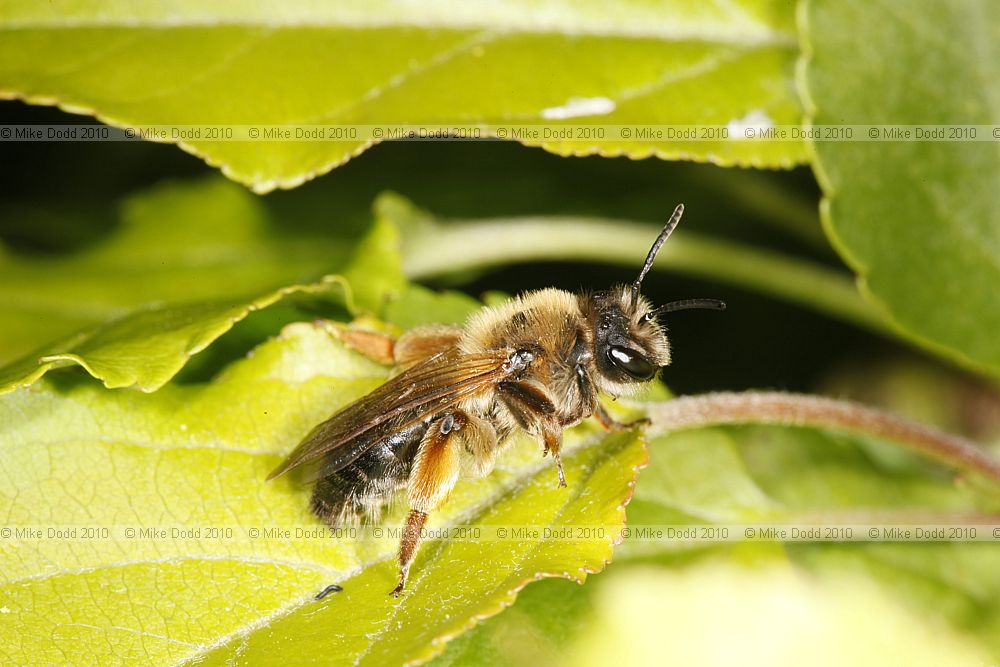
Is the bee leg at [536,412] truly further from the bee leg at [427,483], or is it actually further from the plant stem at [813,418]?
the plant stem at [813,418]

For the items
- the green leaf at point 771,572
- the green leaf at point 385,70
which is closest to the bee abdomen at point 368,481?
the green leaf at point 771,572

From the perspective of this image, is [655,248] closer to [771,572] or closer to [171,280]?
[771,572]

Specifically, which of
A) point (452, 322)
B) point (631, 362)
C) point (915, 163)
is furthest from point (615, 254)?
point (631, 362)

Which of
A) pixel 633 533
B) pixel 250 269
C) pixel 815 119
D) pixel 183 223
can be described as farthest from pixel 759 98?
pixel 183 223

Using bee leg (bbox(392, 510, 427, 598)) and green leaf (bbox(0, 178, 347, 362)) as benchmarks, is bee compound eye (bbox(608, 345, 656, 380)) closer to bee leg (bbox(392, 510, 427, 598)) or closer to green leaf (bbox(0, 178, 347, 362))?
bee leg (bbox(392, 510, 427, 598))

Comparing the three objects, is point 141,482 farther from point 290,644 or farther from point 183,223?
point 183,223

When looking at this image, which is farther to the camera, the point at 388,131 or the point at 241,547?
the point at 388,131
